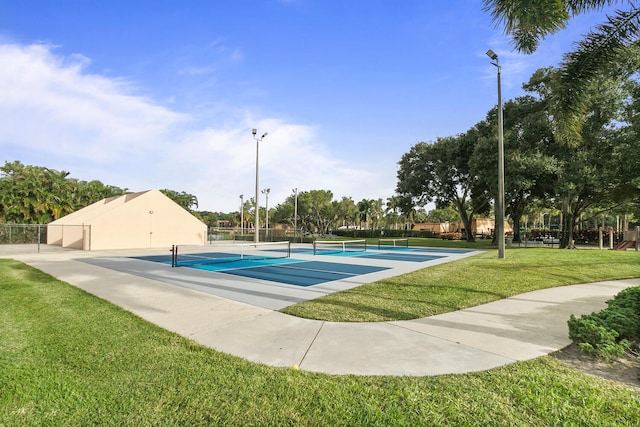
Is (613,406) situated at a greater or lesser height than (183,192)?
lesser

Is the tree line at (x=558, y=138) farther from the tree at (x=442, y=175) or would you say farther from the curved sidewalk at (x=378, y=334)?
the curved sidewalk at (x=378, y=334)

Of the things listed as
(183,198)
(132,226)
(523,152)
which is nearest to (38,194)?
(132,226)

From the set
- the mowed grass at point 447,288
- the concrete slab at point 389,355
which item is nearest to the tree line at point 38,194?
the mowed grass at point 447,288

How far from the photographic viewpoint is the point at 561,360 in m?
3.90

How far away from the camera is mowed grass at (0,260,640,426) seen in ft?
8.65

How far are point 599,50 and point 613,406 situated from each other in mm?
7347

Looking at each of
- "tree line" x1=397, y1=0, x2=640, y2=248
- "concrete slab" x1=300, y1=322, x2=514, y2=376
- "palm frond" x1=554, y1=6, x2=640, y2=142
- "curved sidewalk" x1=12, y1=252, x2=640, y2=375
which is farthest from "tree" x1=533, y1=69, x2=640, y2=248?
"concrete slab" x1=300, y1=322, x2=514, y2=376

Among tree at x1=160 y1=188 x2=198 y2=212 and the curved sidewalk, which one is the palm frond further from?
tree at x1=160 y1=188 x2=198 y2=212

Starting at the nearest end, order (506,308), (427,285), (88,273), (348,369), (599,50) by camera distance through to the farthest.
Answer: (348,369) < (506,308) < (599,50) < (427,285) < (88,273)

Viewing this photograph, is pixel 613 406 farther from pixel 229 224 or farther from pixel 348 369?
pixel 229 224

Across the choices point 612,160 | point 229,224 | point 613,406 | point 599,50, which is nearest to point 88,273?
point 613,406

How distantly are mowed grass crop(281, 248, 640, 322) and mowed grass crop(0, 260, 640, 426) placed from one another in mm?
2352

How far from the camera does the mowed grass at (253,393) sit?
2637 millimetres

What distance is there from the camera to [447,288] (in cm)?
822
